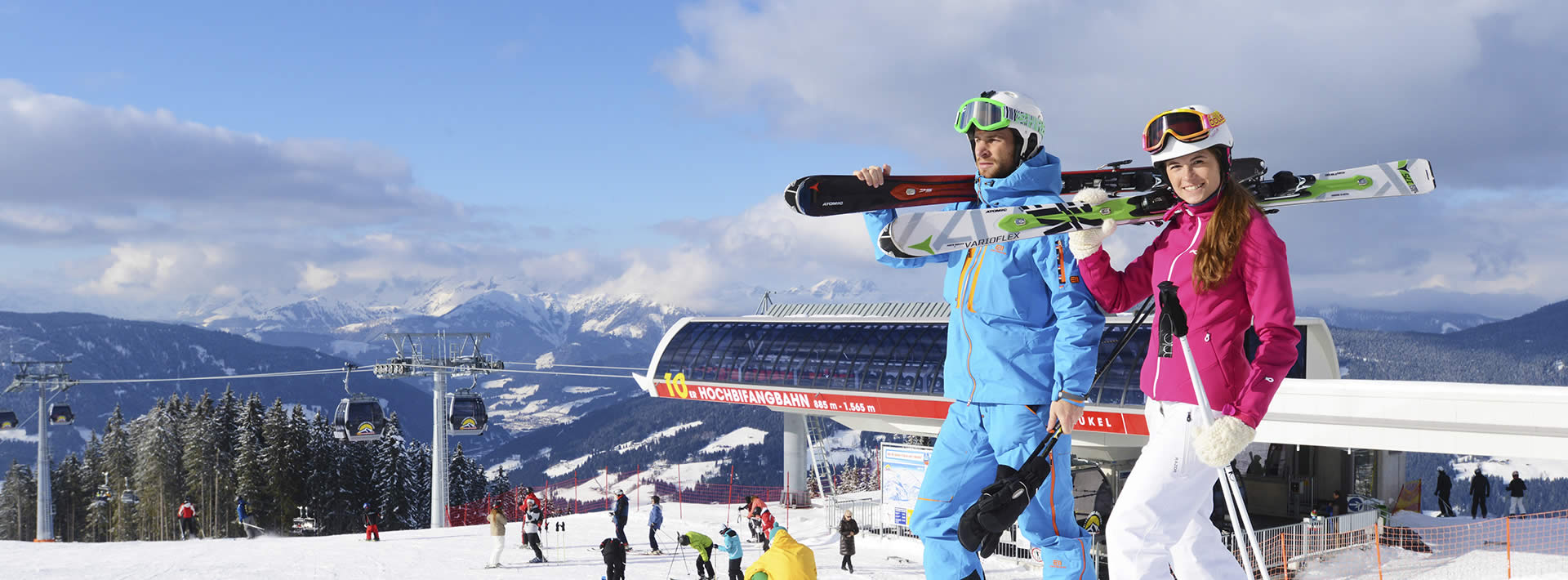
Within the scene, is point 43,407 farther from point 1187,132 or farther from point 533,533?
point 1187,132

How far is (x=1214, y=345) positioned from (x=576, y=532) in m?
20.7

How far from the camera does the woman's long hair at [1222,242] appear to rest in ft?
12.9

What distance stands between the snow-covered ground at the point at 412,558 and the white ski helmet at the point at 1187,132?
13.7 m

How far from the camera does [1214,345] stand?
157 inches

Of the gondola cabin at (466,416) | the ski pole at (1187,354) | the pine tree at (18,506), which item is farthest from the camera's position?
the pine tree at (18,506)

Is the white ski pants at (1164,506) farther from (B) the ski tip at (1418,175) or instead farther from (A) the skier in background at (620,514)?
(A) the skier in background at (620,514)

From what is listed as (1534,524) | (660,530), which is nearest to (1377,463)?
(1534,524)

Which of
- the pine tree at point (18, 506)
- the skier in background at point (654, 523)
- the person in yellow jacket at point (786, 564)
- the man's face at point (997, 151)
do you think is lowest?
the pine tree at point (18, 506)

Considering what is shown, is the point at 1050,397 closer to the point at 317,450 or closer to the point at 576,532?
the point at 576,532

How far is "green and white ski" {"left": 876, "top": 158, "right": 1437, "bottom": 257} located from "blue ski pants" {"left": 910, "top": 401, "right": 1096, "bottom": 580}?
97 cm

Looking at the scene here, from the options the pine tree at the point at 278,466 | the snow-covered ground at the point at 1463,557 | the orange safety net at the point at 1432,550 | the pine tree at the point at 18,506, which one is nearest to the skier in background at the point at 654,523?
the orange safety net at the point at 1432,550

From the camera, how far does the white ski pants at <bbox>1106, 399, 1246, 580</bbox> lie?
12.9ft

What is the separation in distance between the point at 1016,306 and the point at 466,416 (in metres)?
29.9

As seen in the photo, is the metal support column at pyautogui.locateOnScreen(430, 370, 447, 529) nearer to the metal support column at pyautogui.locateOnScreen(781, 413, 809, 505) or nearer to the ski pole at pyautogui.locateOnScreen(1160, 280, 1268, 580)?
the metal support column at pyautogui.locateOnScreen(781, 413, 809, 505)
